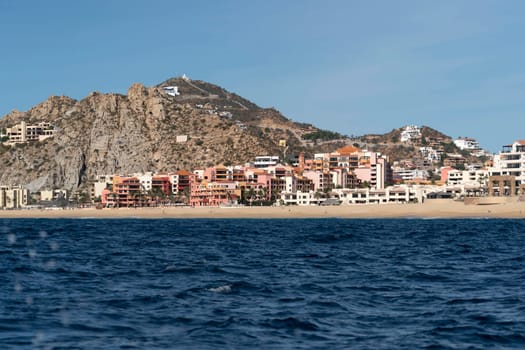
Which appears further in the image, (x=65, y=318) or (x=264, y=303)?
(x=264, y=303)

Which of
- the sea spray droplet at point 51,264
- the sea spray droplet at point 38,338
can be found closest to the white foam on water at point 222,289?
the sea spray droplet at point 38,338

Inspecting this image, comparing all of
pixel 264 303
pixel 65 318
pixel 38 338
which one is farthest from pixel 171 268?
pixel 38 338

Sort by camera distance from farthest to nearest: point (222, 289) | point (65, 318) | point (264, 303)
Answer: point (222, 289) < point (264, 303) < point (65, 318)

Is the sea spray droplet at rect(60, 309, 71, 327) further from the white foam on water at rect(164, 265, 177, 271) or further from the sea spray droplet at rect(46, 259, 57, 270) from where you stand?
the sea spray droplet at rect(46, 259, 57, 270)

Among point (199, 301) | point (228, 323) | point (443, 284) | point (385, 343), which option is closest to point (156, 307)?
point (199, 301)

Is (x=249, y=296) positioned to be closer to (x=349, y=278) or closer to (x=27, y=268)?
(x=349, y=278)

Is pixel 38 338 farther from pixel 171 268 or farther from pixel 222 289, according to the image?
pixel 171 268

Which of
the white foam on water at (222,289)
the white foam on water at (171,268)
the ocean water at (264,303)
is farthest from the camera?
the white foam on water at (171,268)

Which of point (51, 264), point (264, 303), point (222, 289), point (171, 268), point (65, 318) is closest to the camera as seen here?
point (65, 318)

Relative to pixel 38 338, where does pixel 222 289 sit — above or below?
above

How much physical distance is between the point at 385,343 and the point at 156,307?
35.6ft

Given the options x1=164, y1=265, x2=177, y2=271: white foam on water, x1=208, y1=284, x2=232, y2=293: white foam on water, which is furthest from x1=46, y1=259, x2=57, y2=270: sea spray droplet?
x1=208, y1=284, x2=232, y2=293: white foam on water

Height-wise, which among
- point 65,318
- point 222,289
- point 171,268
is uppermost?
point 171,268

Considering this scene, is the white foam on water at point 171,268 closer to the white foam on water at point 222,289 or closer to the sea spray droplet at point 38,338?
the white foam on water at point 222,289
